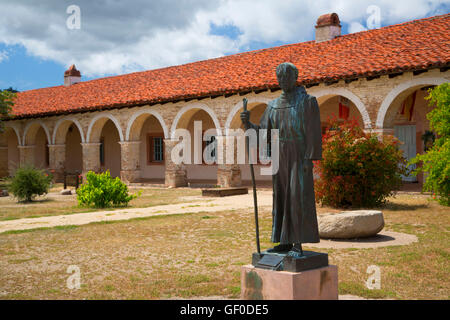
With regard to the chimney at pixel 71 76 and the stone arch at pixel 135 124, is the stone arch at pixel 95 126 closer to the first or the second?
the stone arch at pixel 135 124

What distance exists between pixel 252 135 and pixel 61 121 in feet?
63.6

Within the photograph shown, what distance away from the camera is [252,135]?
4.30 m

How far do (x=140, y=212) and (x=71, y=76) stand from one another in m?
19.0

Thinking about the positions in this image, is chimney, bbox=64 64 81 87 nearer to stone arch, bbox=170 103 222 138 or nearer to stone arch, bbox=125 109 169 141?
stone arch, bbox=125 109 169 141

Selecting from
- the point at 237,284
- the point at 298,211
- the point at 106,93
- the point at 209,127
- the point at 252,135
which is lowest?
the point at 237,284

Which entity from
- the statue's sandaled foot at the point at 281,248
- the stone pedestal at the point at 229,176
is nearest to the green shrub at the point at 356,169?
the stone pedestal at the point at 229,176

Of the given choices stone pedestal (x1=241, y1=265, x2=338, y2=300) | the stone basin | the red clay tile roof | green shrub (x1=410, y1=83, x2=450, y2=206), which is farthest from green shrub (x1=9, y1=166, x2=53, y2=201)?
stone pedestal (x1=241, y1=265, x2=338, y2=300)

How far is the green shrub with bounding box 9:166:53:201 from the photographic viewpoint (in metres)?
13.7

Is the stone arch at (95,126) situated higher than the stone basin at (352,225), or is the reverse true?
the stone arch at (95,126)

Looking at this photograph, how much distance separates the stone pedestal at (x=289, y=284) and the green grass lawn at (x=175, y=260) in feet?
2.16

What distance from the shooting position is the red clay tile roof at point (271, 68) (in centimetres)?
1318
